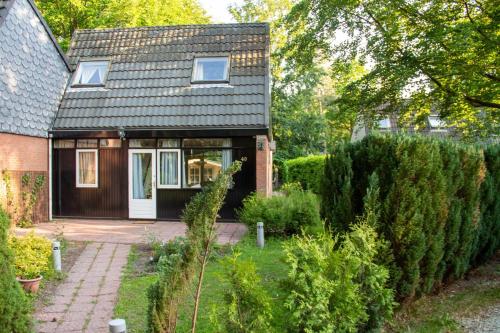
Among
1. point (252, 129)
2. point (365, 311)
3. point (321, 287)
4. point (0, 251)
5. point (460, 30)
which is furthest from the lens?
point (252, 129)

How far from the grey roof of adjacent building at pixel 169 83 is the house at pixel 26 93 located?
0.76 metres

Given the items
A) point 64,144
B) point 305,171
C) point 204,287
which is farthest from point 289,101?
→ point 204,287

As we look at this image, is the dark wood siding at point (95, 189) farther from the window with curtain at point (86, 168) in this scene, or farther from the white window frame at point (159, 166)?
the white window frame at point (159, 166)

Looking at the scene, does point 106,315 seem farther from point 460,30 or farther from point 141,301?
point 460,30

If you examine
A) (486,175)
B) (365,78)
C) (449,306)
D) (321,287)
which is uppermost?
(365,78)

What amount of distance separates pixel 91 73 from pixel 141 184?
189 inches

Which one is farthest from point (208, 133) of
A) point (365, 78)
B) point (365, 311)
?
point (365, 311)

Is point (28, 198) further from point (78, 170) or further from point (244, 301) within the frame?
point (244, 301)

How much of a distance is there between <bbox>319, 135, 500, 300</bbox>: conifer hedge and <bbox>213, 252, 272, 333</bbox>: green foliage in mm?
1790

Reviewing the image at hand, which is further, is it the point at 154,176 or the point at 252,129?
the point at 154,176

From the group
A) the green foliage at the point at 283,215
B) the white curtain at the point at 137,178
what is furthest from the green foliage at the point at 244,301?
the white curtain at the point at 137,178

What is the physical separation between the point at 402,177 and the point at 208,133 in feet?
29.0

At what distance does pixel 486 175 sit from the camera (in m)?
7.79

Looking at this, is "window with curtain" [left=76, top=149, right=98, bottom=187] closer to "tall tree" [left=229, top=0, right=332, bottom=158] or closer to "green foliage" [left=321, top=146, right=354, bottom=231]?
"green foliage" [left=321, top=146, right=354, bottom=231]
